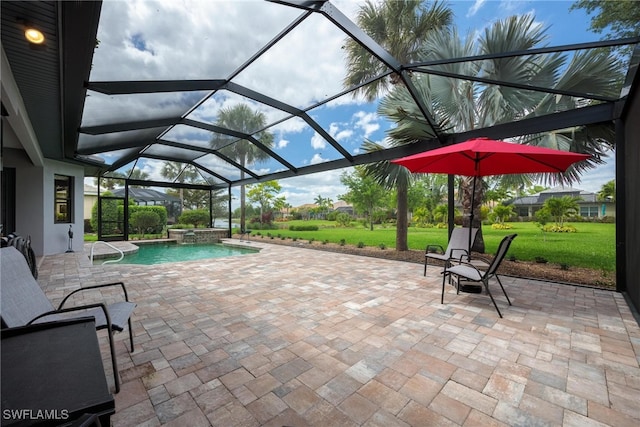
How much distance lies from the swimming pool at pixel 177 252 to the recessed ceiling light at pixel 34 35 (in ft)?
23.0

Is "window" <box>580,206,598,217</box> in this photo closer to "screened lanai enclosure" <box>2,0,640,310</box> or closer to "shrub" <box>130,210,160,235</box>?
"screened lanai enclosure" <box>2,0,640,310</box>

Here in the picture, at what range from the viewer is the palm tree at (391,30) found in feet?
21.3

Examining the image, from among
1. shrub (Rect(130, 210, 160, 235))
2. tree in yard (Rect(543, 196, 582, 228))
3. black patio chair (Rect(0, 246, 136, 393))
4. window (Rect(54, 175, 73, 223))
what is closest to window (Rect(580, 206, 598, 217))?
tree in yard (Rect(543, 196, 582, 228))

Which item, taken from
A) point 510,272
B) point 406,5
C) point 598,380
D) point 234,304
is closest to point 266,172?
point 406,5

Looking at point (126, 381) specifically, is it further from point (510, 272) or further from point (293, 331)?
point (510, 272)

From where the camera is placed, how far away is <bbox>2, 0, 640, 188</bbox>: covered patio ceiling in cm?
Answer: 307

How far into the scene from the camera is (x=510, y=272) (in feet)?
18.8

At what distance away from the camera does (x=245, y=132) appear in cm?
803

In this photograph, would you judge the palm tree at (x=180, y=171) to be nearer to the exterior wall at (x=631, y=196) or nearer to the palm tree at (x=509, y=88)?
the palm tree at (x=509, y=88)

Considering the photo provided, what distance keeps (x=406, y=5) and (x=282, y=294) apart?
24.5 feet

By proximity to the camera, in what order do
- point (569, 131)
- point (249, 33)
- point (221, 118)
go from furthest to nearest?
1. point (221, 118)
2. point (569, 131)
3. point (249, 33)

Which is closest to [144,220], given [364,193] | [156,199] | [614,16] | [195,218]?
[156,199]

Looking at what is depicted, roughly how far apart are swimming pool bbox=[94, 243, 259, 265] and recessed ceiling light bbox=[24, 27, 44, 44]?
7.02 m

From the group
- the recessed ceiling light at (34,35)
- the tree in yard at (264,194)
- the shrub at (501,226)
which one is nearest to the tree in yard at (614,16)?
the recessed ceiling light at (34,35)
